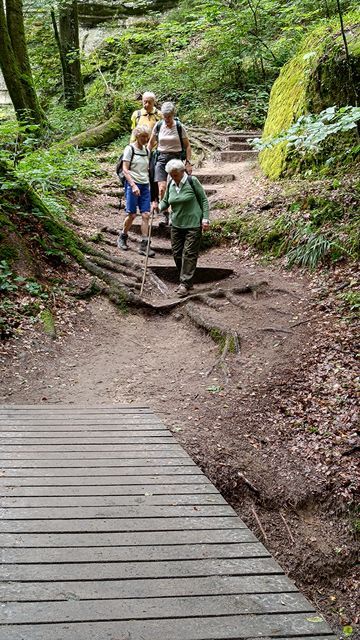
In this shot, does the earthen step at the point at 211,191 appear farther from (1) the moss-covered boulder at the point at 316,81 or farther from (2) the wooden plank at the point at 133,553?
(2) the wooden plank at the point at 133,553

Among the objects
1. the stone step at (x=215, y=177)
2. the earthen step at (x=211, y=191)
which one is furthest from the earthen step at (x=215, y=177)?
the earthen step at (x=211, y=191)

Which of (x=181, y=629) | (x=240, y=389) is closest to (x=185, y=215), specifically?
(x=240, y=389)

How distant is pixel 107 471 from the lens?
4.25 meters

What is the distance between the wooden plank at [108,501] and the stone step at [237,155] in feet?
42.0

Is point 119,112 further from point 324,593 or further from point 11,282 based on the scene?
point 324,593

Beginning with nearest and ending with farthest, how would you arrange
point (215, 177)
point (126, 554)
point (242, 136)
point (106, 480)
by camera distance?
1. point (126, 554)
2. point (106, 480)
3. point (215, 177)
4. point (242, 136)

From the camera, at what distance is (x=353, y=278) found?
25.3ft

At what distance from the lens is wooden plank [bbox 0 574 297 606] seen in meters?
2.79

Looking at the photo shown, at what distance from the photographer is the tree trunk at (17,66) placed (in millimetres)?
14242

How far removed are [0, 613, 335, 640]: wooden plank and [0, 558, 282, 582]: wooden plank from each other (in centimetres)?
36

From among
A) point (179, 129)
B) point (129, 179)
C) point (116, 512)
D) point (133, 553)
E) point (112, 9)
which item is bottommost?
point (116, 512)

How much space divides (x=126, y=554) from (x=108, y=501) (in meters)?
0.64

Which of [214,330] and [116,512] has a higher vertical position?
[116,512]

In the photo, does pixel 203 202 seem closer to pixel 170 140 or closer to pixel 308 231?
pixel 308 231
